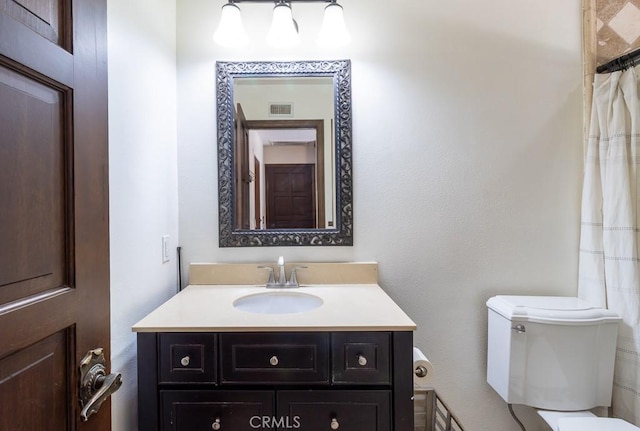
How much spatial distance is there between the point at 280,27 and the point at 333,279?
116cm

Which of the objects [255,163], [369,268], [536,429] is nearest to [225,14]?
[255,163]

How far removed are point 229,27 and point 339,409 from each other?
1.57m

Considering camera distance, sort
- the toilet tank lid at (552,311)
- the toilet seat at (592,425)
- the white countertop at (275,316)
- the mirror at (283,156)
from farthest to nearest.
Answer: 1. the mirror at (283,156)
2. the toilet tank lid at (552,311)
3. the toilet seat at (592,425)
4. the white countertop at (275,316)

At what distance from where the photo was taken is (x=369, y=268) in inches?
59.7

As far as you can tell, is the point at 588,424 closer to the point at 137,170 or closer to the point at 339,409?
the point at 339,409

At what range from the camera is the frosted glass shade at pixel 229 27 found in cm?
141

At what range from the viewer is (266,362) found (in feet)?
3.38

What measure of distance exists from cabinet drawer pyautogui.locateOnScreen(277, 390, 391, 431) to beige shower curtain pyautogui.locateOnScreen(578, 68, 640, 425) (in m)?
1.12

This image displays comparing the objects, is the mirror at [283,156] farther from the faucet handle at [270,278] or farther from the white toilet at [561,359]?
the white toilet at [561,359]

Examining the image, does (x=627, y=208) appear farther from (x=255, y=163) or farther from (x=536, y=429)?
(x=255, y=163)

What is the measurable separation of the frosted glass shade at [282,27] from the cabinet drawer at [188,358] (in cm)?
125

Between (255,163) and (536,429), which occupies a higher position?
(255,163)

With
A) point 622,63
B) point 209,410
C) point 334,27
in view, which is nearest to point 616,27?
point 622,63

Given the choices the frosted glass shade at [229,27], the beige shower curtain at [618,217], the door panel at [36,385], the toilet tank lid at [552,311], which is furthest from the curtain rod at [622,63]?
the door panel at [36,385]
